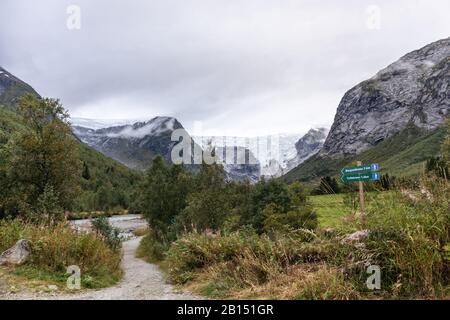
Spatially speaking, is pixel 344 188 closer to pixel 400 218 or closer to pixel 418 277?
pixel 400 218

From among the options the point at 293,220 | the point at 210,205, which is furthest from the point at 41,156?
the point at 293,220

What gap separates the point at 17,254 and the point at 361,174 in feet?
28.9

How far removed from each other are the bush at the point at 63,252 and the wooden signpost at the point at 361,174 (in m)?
6.72

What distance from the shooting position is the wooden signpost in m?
9.19

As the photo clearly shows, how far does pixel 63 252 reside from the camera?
11.1 meters

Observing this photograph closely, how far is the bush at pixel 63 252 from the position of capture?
35.2 feet

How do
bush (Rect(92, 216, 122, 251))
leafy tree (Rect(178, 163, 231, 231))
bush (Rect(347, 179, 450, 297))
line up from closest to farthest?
bush (Rect(347, 179, 450, 297))
bush (Rect(92, 216, 122, 251))
leafy tree (Rect(178, 163, 231, 231))

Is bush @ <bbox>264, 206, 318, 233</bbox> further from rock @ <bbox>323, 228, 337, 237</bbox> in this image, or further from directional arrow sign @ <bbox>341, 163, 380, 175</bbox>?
rock @ <bbox>323, 228, 337, 237</bbox>

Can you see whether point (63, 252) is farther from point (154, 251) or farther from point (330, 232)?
point (154, 251)

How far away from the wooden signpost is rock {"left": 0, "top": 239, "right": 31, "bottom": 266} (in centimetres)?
827

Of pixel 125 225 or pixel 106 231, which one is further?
pixel 125 225

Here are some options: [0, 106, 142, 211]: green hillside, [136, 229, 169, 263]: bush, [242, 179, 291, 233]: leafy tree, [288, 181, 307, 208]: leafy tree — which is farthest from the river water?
[288, 181, 307, 208]: leafy tree
